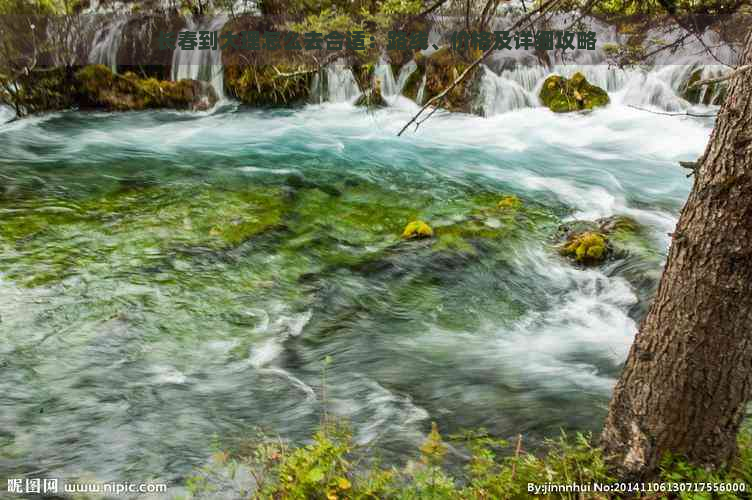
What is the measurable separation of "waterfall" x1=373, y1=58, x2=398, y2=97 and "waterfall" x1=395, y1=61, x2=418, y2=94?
0.12 meters

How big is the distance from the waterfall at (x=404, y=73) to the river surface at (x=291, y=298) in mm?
4863

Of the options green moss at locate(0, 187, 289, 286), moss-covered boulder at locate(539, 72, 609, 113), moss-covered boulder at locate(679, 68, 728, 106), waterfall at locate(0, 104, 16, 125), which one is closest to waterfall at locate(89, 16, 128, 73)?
waterfall at locate(0, 104, 16, 125)

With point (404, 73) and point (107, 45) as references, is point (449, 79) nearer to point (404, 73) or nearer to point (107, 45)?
point (404, 73)

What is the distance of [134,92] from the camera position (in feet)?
48.3

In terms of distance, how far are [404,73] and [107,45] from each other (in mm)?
8748

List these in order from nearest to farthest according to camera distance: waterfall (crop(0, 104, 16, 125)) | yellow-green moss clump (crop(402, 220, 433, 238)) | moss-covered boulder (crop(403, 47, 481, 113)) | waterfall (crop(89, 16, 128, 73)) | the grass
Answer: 1. the grass
2. yellow-green moss clump (crop(402, 220, 433, 238))
3. waterfall (crop(0, 104, 16, 125))
4. moss-covered boulder (crop(403, 47, 481, 113))
5. waterfall (crop(89, 16, 128, 73))

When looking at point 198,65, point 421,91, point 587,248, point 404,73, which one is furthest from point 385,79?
point 587,248

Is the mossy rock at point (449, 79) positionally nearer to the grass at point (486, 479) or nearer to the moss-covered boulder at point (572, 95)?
the moss-covered boulder at point (572, 95)

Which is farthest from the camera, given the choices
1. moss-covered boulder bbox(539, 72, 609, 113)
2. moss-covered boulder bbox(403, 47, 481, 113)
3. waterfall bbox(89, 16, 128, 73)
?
waterfall bbox(89, 16, 128, 73)

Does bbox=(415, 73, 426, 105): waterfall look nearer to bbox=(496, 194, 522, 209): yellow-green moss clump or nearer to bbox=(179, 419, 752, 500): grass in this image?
bbox=(496, 194, 522, 209): yellow-green moss clump

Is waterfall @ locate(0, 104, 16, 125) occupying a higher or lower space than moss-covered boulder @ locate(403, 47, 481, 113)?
lower

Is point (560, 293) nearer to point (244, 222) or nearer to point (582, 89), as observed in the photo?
point (244, 222)

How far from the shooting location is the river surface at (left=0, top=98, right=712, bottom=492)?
4.18 metres

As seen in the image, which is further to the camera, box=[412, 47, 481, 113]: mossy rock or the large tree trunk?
box=[412, 47, 481, 113]: mossy rock
